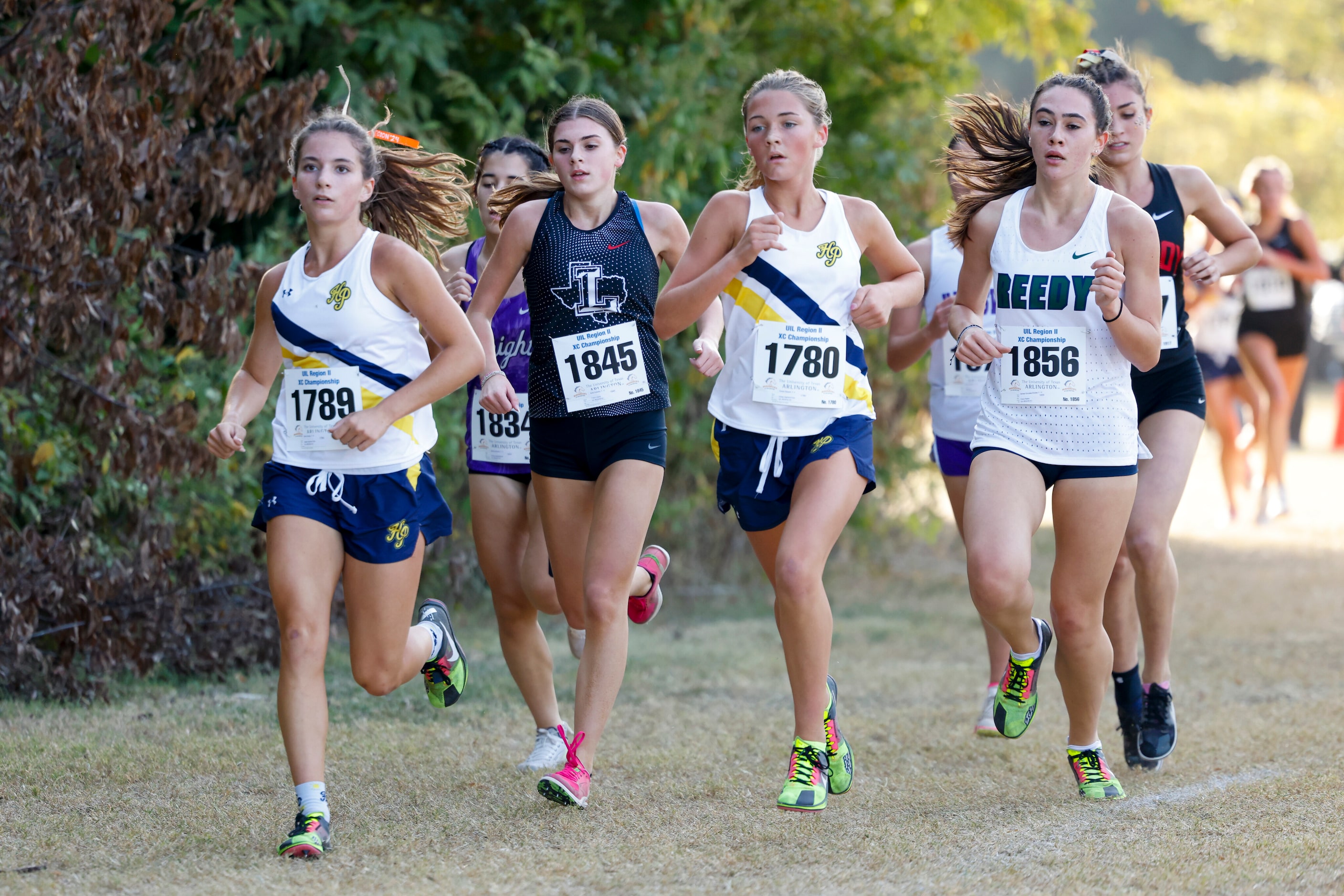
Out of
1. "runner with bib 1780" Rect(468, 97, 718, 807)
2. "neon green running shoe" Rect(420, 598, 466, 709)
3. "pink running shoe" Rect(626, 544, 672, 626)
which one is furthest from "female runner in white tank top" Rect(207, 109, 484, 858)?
"pink running shoe" Rect(626, 544, 672, 626)

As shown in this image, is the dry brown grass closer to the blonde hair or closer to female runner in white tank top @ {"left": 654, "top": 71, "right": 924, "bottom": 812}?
female runner in white tank top @ {"left": 654, "top": 71, "right": 924, "bottom": 812}

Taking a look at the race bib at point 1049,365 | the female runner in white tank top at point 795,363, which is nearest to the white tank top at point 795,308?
the female runner in white tank top at point 795,363

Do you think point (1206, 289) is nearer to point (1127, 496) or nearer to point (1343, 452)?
point (1127, 496)

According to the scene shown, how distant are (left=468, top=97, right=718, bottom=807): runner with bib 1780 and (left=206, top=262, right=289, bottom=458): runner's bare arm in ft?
2.00

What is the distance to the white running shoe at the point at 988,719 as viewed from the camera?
5.56 meters

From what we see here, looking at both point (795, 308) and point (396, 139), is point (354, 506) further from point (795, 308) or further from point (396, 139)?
point (795, 308)

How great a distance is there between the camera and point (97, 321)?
5.69 metres

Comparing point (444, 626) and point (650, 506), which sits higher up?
point (650, 506)

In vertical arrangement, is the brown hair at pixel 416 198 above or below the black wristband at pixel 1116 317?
above

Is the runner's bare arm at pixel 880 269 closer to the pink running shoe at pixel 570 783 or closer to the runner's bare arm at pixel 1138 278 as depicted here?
the runner's bare arm at pixel 1138 278

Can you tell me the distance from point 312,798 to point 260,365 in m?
1.26

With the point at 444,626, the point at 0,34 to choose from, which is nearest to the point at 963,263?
the point at 444,626

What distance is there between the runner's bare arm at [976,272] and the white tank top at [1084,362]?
0.12 meters

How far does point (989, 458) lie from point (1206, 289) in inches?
58.7
